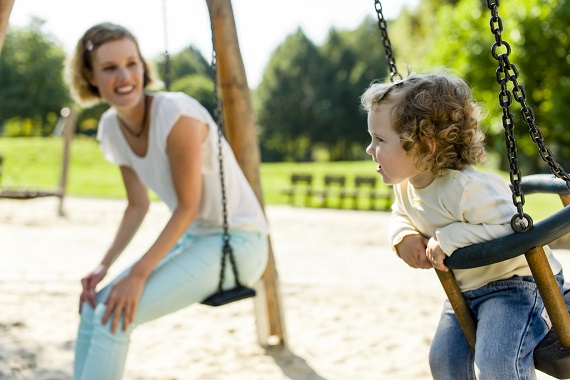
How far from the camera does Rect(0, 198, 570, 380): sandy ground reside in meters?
3.77

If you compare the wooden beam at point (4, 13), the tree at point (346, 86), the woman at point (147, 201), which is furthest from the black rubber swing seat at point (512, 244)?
the tree at point (346, 86)

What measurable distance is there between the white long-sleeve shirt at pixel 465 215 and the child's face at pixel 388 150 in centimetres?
11

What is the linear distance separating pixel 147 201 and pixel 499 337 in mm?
1723

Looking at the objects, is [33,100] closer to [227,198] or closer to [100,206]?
[100,206]

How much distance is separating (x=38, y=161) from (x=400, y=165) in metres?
22.8

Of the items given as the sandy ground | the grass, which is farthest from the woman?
the grass

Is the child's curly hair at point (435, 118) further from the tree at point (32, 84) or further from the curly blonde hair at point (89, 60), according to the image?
the tree at point (32, 84)

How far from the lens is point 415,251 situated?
6.70ft

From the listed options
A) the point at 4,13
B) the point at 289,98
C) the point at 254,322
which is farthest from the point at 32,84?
the point at 4,13

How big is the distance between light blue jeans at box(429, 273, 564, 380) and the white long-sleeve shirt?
4 cm

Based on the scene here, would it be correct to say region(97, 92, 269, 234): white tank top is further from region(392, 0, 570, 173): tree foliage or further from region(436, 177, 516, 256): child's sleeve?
region(392, 0, 570, 173): tree foliage

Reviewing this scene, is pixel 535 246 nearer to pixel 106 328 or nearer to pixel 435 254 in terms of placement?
pixel 435 254

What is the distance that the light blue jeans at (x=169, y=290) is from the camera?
2332 mm

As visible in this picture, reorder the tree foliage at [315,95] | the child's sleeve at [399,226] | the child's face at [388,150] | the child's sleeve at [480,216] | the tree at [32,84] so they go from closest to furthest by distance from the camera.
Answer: the child's sleeve at [480,216]
the child's face at [388,150]
the child's sleeve at [399,226]
the tree at [32,84]
the tree foliage at [315,95]
